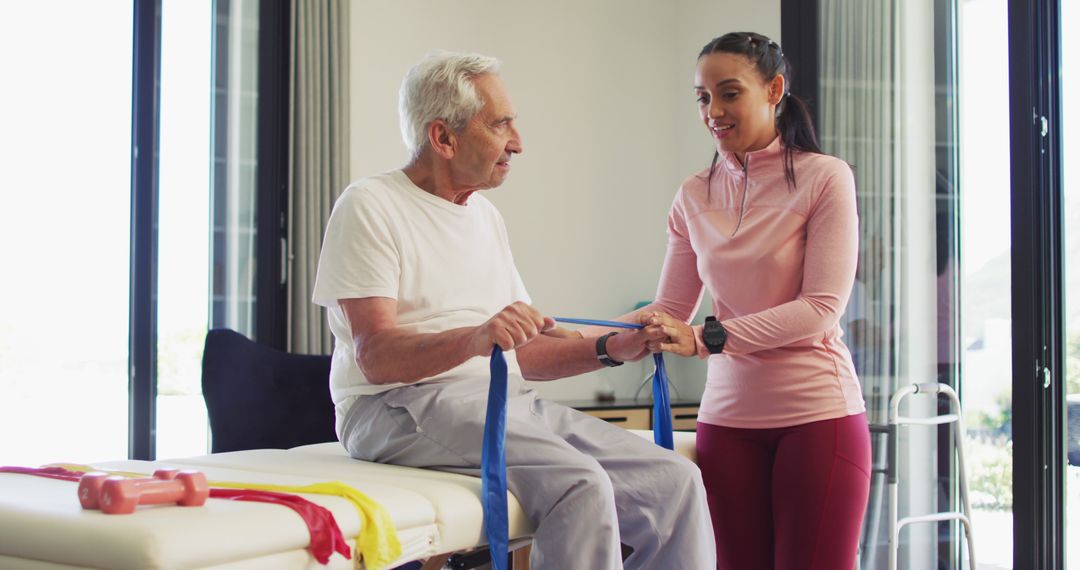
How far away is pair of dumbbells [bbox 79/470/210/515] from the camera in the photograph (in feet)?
4.26

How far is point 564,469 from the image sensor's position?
167 centimetres

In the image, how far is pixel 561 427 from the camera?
6.30ft

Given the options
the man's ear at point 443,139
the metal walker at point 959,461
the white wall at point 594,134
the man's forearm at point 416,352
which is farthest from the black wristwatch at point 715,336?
the white wall at point 594,134

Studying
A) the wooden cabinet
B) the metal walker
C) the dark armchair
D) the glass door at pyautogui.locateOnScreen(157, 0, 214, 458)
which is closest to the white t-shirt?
the dark armchair

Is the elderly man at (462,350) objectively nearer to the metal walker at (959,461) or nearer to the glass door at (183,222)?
the metal walker at (959,461)

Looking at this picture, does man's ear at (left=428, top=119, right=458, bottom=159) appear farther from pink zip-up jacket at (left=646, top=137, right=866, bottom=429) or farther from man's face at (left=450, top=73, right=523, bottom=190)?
pink zip-up jacket at (left=646, top=137, right=866, bottom=429)

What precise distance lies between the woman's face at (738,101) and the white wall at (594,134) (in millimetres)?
2842

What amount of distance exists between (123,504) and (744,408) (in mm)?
1135


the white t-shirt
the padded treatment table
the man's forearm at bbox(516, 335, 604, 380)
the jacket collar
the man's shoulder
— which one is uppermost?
the jacket collar

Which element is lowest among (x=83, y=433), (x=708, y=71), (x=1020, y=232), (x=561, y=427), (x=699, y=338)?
(x=83, y=433)

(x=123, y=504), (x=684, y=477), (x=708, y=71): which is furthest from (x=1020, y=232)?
(x=123, y=504)

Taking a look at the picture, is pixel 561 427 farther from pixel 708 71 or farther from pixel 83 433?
pixel 83 433

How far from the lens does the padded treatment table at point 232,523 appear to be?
123 centimetres

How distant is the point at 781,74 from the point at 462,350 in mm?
892
